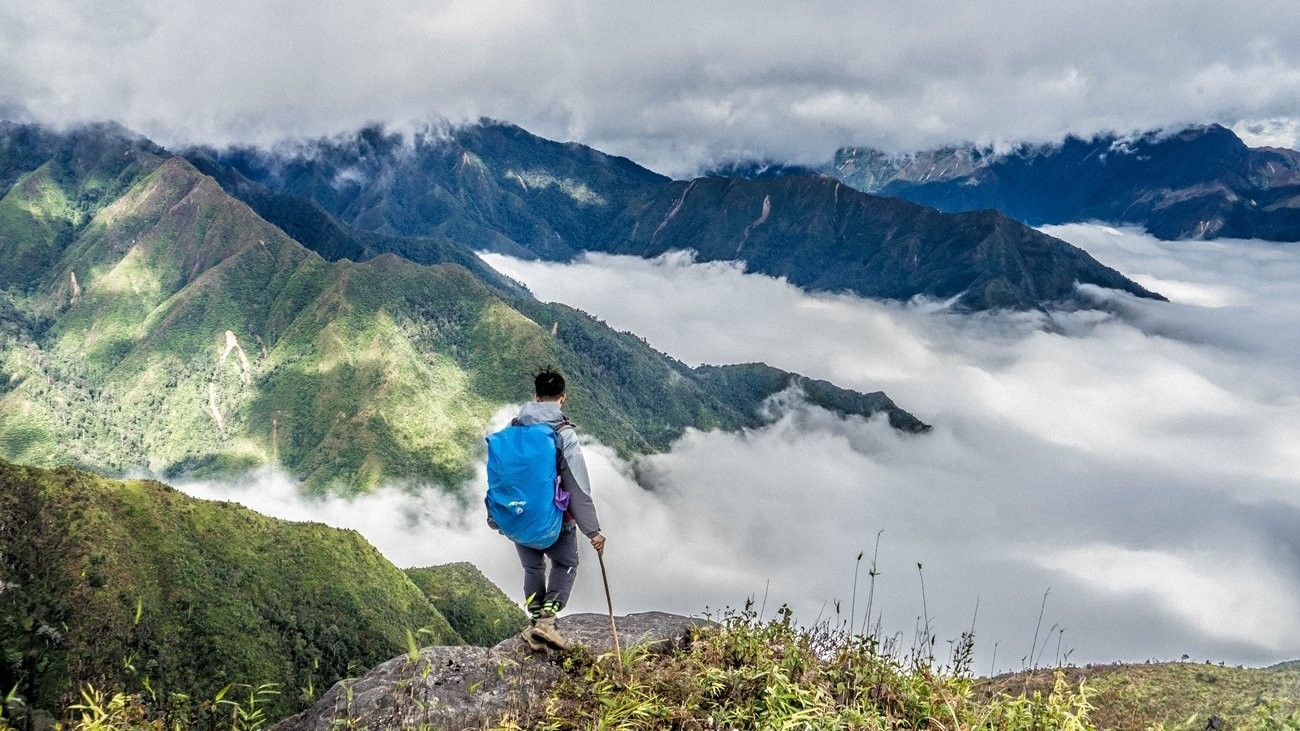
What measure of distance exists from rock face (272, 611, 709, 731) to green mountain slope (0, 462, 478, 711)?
56691 mm

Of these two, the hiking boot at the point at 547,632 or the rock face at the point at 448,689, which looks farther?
the hiking boot at the point at 547,632

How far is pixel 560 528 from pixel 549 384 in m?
2.05

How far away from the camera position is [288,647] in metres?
86.6

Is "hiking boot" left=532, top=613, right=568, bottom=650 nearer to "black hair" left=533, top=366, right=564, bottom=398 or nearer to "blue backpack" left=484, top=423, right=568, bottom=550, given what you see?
"blue backpack" left=484, top=423, right=568, bottom=550

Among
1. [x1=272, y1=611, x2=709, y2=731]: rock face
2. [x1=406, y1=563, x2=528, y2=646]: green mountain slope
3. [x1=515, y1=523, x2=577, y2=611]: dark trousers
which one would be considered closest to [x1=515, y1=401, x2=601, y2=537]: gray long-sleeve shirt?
[x1=515, y1=523, x2=577, y2=611]: dark trousers

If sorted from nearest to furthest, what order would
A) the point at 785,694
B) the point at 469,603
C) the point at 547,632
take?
the point at 785,694 → the point at 547,632 → the point at 469,603

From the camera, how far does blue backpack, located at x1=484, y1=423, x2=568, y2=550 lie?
9047mm

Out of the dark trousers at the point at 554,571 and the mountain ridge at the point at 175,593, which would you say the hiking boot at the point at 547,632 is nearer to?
the dark trousers at the point at 554,571

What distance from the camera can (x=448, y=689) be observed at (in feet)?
29.1

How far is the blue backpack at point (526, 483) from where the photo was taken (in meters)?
9.05

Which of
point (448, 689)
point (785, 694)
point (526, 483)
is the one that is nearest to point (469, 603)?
point (448, 689)

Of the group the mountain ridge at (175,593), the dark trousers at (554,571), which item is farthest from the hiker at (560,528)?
the mountain ridge at (175,593)

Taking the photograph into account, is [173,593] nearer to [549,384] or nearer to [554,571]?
[554,571]

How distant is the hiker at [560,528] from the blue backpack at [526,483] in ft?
0.44
